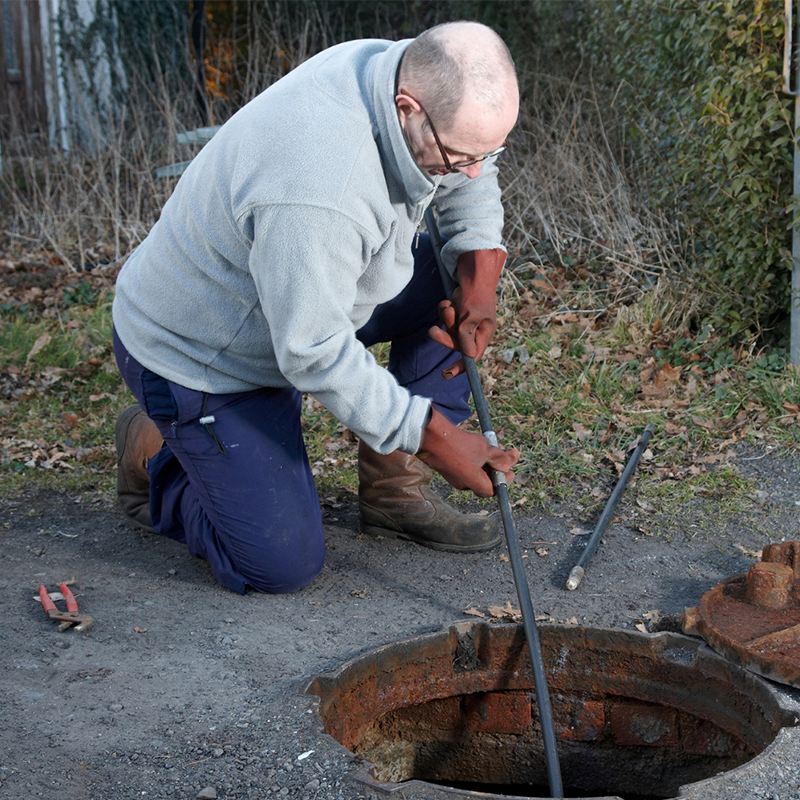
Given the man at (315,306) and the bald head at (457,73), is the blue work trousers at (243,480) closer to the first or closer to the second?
the man at (315,306)

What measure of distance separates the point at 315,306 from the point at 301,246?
0.17 m

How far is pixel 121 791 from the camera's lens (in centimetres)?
213

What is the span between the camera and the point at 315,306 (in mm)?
2412

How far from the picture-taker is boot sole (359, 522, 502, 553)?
11.5ft

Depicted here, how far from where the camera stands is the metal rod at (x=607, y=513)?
323 centimetres

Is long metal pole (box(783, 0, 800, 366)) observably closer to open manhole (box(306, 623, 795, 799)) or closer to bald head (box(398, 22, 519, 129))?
open manhole (box(306, 623, 795, 799))

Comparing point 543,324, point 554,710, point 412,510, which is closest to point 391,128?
→ point 412,510

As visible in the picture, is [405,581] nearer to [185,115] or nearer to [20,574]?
[20,574]

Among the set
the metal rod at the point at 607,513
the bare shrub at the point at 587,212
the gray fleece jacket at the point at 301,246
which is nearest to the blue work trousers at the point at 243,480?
the gray fleece jacket at the point at 301,246

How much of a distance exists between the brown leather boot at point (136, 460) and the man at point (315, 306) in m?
0.01

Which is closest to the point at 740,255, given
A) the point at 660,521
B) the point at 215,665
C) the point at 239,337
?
the point at 660,521

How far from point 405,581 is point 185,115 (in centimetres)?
739

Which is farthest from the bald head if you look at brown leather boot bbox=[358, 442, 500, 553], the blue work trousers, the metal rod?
the metal rod

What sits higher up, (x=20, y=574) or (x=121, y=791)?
(x=121, y=791)
